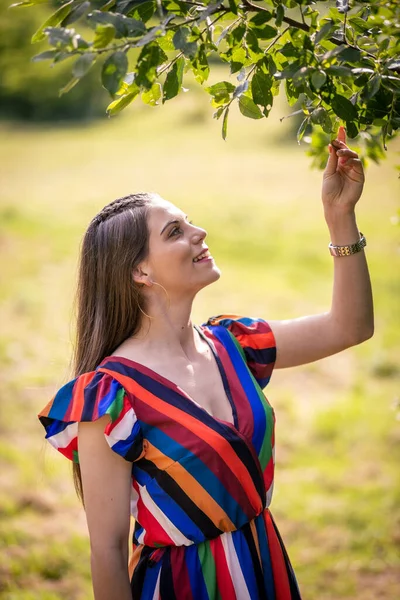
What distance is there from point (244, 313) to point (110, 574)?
6558 mm

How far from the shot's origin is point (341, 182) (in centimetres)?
182

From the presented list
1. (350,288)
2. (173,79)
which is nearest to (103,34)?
(173,79)

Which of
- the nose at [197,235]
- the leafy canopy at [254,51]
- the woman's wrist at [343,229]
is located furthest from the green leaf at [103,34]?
the woman's wrist at [343,229]

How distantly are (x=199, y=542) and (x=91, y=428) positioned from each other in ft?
1.35

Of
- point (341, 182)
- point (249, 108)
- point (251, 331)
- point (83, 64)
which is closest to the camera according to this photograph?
point (83, 64)

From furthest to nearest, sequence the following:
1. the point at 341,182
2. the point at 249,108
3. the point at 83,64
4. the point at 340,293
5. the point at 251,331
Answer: the point at 251,331
the point at 340,293
the point at 341,182
the point at 249,108
the point at 83,64

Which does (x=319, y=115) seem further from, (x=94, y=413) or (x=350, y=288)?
(x=94, y=413)

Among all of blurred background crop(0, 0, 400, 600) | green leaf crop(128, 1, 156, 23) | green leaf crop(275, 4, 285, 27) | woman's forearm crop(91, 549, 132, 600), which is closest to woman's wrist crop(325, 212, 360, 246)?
blurred background crop(0, 0, 400, 600)

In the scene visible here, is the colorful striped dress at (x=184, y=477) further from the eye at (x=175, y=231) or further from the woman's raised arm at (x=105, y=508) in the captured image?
the eye at (x=175, y=231)

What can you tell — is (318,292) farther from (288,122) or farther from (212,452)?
(288,122)

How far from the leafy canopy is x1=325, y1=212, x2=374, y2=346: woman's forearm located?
32cm

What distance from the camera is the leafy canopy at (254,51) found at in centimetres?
123

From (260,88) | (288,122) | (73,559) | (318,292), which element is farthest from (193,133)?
(260,88)

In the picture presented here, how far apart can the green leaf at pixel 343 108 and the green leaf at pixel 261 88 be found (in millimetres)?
153
